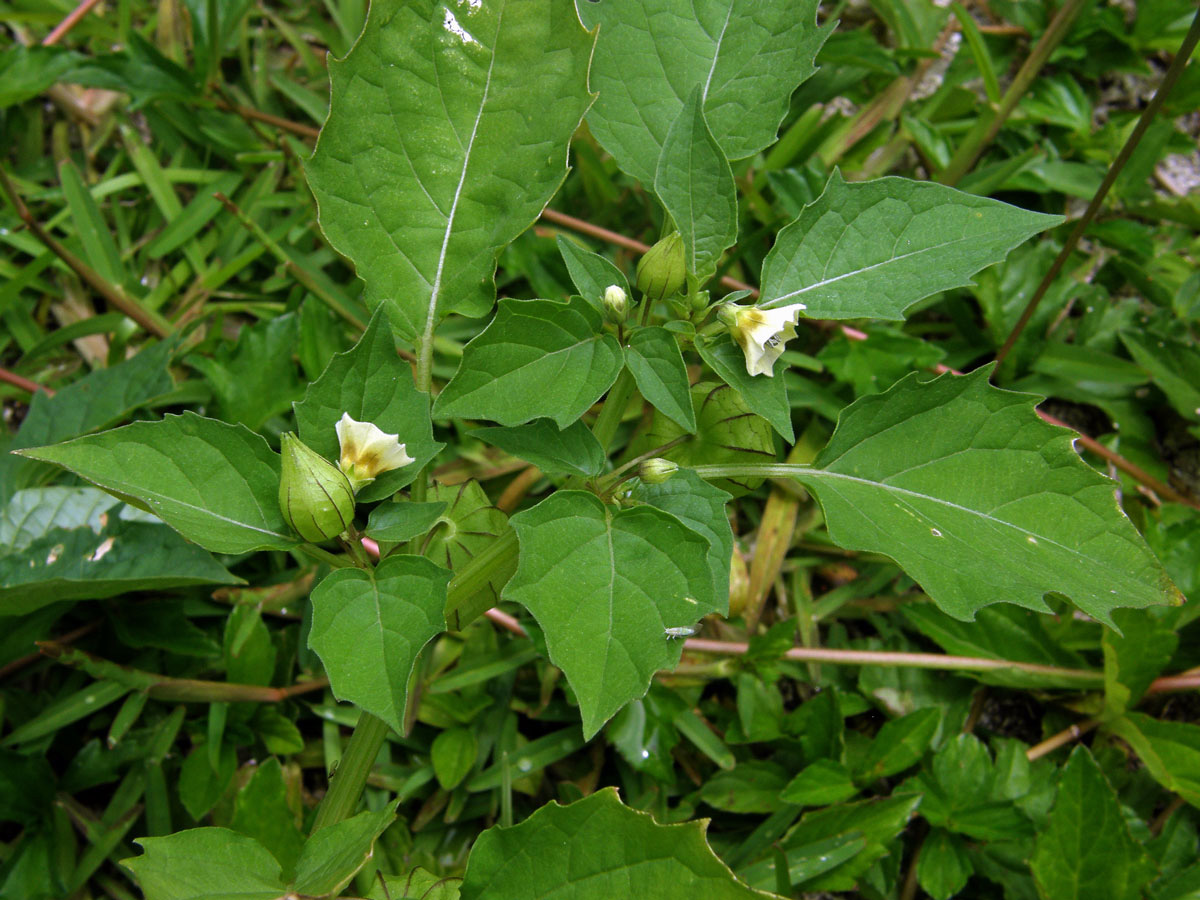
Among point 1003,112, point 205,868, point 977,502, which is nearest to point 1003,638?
point 977,502

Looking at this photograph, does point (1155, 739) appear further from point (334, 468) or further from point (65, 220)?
point (65, 220)

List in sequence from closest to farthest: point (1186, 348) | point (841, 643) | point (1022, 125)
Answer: point (841, 643) → point (1186, 348) → point (1022, 125)

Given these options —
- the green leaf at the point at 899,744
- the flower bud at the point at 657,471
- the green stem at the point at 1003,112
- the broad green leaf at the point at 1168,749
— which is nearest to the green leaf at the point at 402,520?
the flower bud at the point at 657,471

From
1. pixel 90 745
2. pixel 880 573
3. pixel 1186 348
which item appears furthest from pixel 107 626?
pixel 1186 348

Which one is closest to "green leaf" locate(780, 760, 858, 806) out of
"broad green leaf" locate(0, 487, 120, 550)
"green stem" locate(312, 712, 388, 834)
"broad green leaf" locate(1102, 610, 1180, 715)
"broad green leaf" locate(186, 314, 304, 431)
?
"broad green leaf" locate(1102, 610, 1180, 715)

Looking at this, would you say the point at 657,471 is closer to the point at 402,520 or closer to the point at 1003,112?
the point at 402,520
